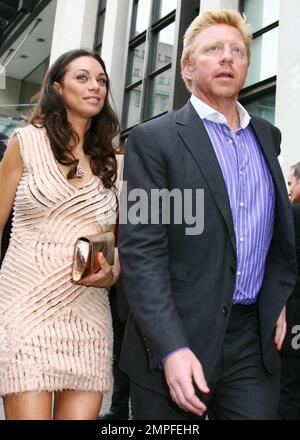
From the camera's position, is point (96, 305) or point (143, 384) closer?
point (143, 384)

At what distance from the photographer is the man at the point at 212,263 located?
63.9 inches

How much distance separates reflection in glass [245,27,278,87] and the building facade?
2 centimetres

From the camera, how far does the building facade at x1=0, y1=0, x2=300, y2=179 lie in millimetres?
7664

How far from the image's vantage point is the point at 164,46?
13.1 m

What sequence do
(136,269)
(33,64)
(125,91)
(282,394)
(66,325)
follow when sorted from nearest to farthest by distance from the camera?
(136,269) < (66,325) < (282,394) < (125,91) < (33,64)

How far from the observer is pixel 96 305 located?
202 centimetres

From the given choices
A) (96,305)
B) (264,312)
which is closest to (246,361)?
(264,312)

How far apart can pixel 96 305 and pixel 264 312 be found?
2.10ft

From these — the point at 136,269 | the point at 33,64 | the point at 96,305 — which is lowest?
the point at 96,305

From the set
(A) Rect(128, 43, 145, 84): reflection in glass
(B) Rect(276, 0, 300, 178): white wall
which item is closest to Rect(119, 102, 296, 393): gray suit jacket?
(B) Rect(276, 0, 300, 178): white wall

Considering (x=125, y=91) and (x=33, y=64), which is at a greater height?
(x=33, y=64)

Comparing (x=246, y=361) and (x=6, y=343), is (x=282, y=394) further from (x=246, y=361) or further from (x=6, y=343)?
(x=6, y=343)

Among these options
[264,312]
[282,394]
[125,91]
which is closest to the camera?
[264,312]

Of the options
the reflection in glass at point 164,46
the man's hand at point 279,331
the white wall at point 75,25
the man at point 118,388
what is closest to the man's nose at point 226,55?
the man's hand at point 279,331
